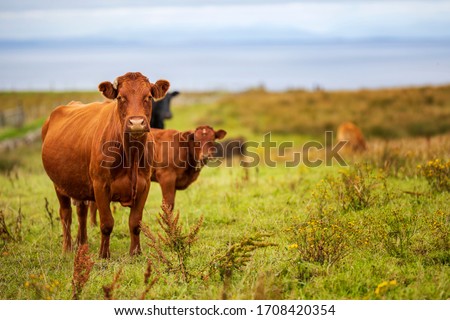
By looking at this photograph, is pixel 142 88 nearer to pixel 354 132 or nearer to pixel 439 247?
pixel 439 247

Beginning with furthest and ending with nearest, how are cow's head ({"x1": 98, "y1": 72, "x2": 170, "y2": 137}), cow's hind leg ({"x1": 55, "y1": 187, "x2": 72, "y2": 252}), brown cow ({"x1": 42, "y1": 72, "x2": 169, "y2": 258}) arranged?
cow's hind leg ({"x1": 55, "y1": 187, "x2": 72, "y2": 252})
brown cow ({"x1": 42, "y1": 72, "x2": 169, "y2": 258})
cow's head ({"x1": 98, "y1": 72, "x2": 170, "y2": 137})

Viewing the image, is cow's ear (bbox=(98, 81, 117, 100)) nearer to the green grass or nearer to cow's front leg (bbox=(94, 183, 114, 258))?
cow's front leg (bbox=(94, 183, 114, 258))

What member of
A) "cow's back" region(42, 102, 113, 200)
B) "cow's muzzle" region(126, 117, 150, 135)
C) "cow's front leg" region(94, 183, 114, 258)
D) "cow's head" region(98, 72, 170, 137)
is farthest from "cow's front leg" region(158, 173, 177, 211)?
"cow's muzzle" region(126, 117, 150, 135)

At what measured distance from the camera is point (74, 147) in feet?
27.4

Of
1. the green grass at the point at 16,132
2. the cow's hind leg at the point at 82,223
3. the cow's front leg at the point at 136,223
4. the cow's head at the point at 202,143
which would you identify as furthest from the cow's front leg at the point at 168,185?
the green grass at the point at 16,132

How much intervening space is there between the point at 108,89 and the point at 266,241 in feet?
9.33

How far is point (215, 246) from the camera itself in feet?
24.7

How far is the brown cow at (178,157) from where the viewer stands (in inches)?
385

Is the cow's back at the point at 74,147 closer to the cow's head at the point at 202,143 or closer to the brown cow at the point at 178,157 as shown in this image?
the brown cow at the point at 178,157

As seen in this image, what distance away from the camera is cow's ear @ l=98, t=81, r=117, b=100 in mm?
7430

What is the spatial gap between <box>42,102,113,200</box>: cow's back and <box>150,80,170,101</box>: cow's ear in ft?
2.37

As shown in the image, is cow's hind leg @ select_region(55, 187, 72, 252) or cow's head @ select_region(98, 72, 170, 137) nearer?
cow's head @ select_region(98, 72, 170, 137)

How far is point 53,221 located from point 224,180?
14.3 feet
